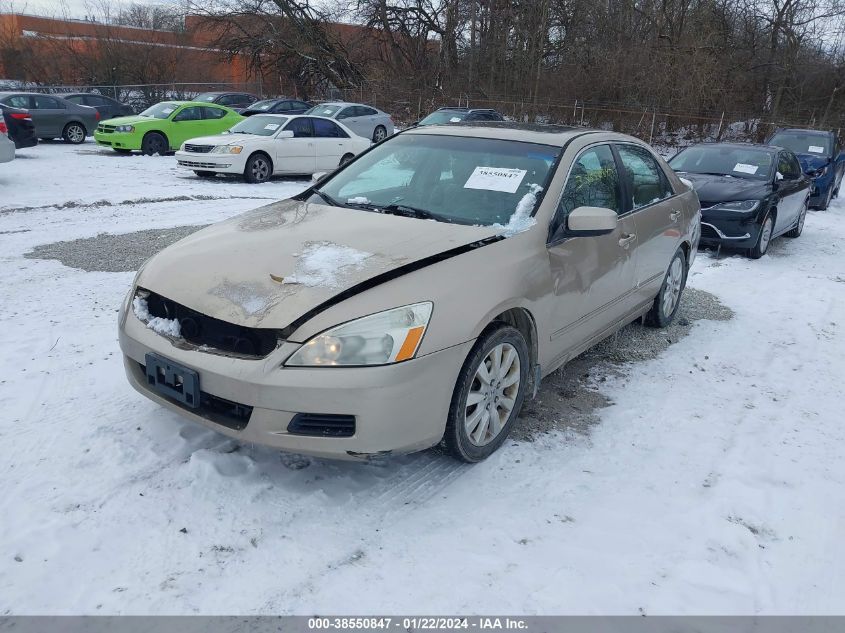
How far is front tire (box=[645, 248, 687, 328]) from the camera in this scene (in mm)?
5590

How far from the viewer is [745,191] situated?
900 centimetres

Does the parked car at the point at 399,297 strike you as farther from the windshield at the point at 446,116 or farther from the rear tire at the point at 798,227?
the windshield at the point at 446,116

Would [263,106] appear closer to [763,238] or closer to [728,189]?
[728,189]

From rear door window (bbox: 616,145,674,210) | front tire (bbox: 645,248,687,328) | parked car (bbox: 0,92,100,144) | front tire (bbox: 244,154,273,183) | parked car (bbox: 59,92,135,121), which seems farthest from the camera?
parked car (bbox: 59,92,135,121)

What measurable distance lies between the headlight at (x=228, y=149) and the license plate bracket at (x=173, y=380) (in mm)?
10829

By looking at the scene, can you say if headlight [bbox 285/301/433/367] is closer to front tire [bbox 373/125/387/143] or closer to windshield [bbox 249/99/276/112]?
front tire [bbox 373/125/387/143]

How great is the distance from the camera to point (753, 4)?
93.6ft

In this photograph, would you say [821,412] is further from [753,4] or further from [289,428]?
[753,4]

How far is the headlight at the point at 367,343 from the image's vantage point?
9.21 feet

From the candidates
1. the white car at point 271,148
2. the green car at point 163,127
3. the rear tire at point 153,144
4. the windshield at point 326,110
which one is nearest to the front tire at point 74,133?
the green car at point 163,127

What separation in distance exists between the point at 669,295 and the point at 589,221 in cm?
244

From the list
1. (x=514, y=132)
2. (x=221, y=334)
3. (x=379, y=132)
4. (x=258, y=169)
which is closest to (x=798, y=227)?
(x=514, y=132)

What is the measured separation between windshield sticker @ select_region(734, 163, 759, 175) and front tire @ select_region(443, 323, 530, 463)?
7.62m
